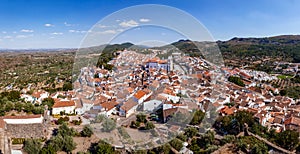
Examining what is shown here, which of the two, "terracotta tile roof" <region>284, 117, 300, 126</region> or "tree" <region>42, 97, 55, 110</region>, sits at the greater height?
"tree" <region>42, 97, 55, 110</region>

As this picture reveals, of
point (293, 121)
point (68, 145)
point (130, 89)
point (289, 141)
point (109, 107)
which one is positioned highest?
point (130, 89)

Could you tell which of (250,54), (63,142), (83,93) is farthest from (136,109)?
(250,54)

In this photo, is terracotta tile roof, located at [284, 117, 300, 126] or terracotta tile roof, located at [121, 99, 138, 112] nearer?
terracotta tile roof, located at [284, 117, 300, 126]

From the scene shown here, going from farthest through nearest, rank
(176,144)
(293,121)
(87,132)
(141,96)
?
(141,96) → (293,121) → (87,132) → (176,144)

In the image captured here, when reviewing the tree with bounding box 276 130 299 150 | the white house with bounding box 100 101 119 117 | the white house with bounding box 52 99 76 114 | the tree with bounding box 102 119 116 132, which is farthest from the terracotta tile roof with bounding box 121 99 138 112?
the tree with bounding box 276 130 299 150

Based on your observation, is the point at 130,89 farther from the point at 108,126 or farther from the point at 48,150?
the point at 48,150

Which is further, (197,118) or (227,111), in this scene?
(227,111)

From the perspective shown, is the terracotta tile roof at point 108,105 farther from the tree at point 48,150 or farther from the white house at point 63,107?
the tree at point 48,150

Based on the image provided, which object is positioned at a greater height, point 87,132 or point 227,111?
point 227,111

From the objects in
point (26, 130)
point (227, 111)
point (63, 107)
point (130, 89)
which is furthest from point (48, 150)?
point (227, 111)

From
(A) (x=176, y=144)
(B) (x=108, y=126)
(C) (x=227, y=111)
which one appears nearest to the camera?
(A) (x=176, y=144)

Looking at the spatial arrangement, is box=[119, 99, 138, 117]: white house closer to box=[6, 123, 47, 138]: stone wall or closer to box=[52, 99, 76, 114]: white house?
box=[52, 99, 76, 114]: white house

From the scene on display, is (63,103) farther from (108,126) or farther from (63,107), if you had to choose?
(108,126)
